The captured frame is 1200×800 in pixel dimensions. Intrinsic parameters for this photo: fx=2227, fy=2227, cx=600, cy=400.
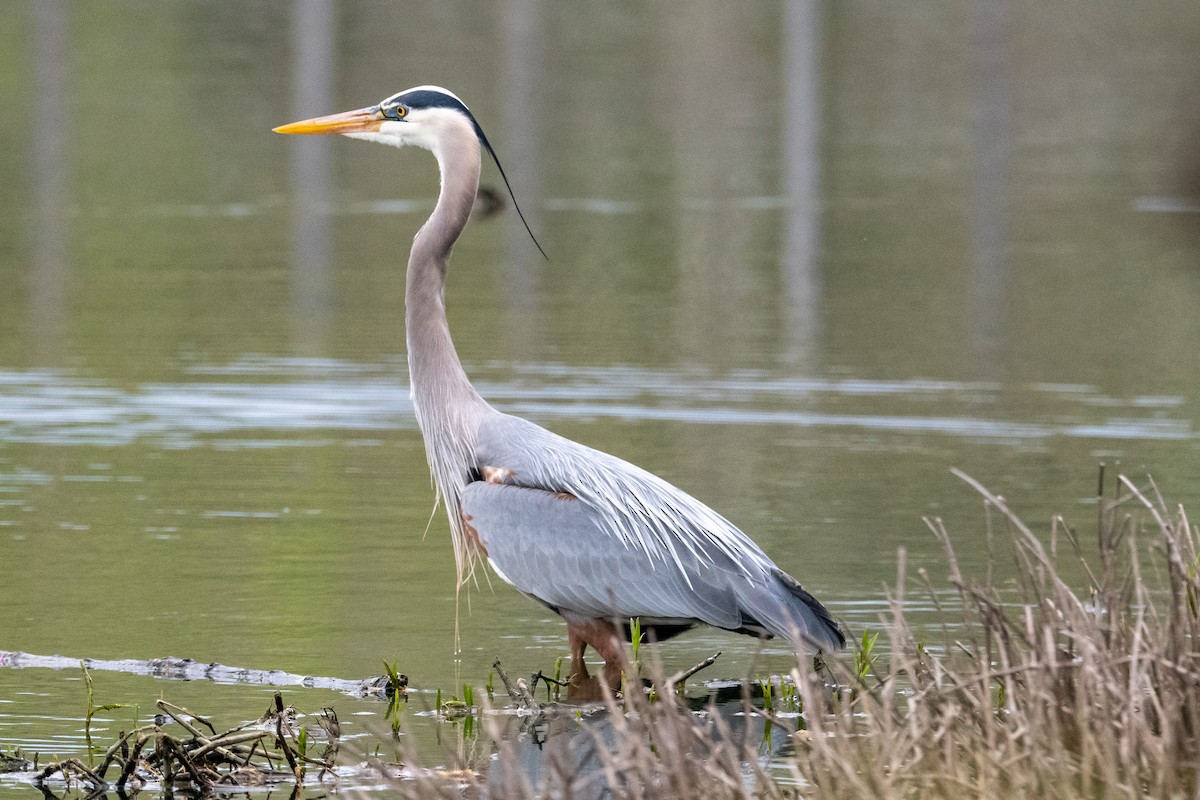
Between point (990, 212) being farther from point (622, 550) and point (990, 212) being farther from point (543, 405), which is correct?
point (622, 550)

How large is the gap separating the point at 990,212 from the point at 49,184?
11.1 meters

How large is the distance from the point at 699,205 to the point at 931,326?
890cm

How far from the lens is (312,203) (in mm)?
25359

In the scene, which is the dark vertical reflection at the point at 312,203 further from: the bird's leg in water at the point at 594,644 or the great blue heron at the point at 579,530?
the bird's leg in water at the point at 594,644

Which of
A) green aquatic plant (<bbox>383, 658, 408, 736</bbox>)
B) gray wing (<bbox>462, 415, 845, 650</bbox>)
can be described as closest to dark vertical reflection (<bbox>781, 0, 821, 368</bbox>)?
gray wing (<bbox>462, 415, 845, 650</bbox>)

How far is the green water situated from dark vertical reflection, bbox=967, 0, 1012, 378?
0.09m

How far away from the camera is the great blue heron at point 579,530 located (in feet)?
24.0

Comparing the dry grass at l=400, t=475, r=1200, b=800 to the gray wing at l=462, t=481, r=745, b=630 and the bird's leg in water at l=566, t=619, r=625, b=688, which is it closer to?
the gray wing at l=462, t=481, r=745, b=630

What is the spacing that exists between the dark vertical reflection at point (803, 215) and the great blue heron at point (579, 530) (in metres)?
6.75

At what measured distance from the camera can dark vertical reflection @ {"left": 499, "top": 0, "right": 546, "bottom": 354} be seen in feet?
56.4

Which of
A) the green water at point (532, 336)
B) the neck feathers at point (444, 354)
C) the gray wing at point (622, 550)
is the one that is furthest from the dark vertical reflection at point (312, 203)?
the gray wing at point (622, 550)

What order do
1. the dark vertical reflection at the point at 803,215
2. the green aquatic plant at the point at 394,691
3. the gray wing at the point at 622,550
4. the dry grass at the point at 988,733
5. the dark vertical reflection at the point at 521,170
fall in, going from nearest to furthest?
1. the dry grass at the point at 988,733
2. the green aquatic plant at the point at 394,691
3. the gray wing at the point at 622,550
4. the dark vertical reflection at the point at 803,215
5. the dark vertical reflection at the point at 521,170

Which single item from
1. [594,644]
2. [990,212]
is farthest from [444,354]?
[990,212]

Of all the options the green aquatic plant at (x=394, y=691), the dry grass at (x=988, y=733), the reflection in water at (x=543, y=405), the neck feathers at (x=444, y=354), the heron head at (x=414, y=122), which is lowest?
the green aquatic plant at (x=394, y=691)
